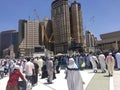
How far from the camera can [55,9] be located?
14662cm

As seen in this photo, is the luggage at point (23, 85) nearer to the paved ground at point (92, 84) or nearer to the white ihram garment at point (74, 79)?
the white ihram garment at point (74, 79)

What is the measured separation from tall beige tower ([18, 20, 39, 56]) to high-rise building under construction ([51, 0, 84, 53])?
37.7 ft

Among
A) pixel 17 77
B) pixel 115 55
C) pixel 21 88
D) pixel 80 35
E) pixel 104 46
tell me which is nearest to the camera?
pixel 17 77

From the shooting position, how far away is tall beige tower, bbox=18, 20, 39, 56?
473 feet

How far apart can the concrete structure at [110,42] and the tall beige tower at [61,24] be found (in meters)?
19.8

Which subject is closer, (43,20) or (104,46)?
(104,46)

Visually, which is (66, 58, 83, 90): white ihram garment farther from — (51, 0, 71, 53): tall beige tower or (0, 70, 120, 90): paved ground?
(51, 0, 71, 53): tall beige tower

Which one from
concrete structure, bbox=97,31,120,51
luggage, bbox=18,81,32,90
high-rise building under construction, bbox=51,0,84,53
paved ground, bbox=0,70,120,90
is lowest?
paved ground, bbox=0,70,120,90

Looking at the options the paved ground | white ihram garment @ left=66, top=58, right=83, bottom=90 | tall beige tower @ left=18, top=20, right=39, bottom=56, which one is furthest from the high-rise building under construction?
white ihram garment @ left=66, top=58, right=83, bottom=90

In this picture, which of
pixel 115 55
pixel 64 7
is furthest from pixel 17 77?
pixel 64 7

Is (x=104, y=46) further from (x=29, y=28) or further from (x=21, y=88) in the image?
(x=21, y=88)

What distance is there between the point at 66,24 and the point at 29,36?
24.2 metres

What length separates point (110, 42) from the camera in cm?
11375

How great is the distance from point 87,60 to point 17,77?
48.5ft
